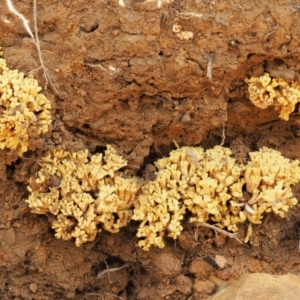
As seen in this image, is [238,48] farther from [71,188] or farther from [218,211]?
A: [71,188]

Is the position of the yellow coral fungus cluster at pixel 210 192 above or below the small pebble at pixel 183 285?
above

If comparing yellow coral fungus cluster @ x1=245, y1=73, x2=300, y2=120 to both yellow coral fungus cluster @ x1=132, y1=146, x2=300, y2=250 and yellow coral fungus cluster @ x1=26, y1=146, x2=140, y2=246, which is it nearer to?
yellow coral fungus cluster @ x1=132, y1=146, x2=300, y2=250

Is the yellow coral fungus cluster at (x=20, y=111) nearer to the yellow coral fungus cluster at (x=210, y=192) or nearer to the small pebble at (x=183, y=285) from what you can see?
the yellow coral fungus cluster at (x=210, y=192)

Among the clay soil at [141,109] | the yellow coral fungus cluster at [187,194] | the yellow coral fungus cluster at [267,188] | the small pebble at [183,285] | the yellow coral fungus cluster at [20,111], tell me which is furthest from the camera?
the small pebble at [183,285]

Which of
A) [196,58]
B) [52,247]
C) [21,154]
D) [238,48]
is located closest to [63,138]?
[21,154]

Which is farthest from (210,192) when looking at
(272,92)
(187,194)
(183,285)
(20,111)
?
(20,111)

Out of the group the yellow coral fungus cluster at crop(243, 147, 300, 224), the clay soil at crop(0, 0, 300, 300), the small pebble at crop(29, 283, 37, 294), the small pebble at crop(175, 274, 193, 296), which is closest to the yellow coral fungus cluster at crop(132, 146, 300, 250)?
the yellow coral fungus cluster at crop(243, 147, 300, 224)

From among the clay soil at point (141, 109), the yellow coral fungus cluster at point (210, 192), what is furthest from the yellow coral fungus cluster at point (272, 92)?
the yellow coral fungus cluster at point (210, 192)
